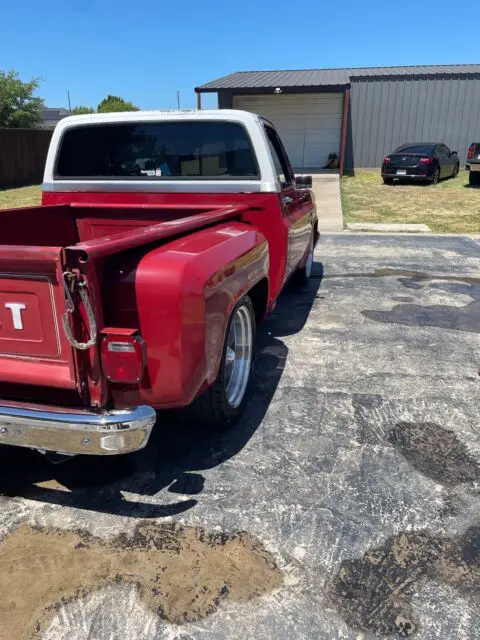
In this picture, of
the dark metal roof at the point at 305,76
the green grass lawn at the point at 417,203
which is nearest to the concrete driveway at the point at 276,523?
the green grass lawn at the point at 417,203

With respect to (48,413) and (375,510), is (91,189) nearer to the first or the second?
(48,413)

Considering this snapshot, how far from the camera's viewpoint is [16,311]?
2279 mm

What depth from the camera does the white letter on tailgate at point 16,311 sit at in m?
2.26

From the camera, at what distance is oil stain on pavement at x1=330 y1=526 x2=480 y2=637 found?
6.66 feet

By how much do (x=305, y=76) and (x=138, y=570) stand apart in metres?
26.1

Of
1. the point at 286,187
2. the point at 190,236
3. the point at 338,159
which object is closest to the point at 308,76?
the point at 338,159

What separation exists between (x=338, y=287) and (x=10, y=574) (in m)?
5.32

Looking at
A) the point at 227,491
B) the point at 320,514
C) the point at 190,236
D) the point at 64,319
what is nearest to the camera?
the point at 64,319

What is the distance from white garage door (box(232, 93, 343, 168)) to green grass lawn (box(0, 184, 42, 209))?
10637mm

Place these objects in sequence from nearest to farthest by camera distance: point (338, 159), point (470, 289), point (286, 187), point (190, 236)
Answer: point (190, 236)
point (286, 187)
point (470, 289)
point (338, 159)

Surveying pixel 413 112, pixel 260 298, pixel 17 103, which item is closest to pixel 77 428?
pixel 260 298

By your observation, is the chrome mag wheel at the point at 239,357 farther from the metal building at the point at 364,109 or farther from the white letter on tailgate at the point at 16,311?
the metal building at the point at 364,109

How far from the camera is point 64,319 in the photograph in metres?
2.08

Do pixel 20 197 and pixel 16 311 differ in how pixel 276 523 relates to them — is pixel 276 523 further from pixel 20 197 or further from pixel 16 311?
pixel 20 197
